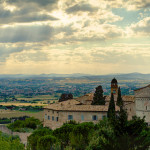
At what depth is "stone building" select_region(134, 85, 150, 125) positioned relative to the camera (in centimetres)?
4831

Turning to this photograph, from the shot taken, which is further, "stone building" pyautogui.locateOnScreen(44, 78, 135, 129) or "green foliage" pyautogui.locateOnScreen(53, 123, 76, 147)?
"stone building" pyautogui.locateOnScreen(44, 78, 135, 129)

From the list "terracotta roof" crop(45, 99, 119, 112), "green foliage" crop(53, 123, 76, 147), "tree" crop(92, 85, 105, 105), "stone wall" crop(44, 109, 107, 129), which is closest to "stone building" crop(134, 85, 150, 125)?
"terracotta roof" crop(45, 99, 119, 112)

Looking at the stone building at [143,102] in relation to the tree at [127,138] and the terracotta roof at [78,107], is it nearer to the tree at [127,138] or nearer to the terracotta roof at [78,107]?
the terracotta roof at [78,107]

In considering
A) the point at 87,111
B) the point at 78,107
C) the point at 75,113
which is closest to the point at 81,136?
the point at 87,111

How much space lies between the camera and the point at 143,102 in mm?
49094

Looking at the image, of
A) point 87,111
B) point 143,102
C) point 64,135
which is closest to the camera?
point 64,135

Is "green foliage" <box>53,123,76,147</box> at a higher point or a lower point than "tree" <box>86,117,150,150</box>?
lower

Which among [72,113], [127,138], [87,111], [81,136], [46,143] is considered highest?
[127,138]

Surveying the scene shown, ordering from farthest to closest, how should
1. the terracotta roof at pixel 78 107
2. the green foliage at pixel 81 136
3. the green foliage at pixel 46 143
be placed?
the terracotta roof at pixel 78 107 < the green foliage at pixel 81 136 < the green foliage at pixel 46 143

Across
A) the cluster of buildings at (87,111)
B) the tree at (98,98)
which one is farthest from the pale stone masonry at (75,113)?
the tree at (98,98)

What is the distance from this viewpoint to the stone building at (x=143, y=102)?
48312mm

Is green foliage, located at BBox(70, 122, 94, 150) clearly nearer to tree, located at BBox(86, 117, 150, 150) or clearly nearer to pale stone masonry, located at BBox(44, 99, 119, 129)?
pale stone masonry, located at BBox(44, 99, 119, 129)

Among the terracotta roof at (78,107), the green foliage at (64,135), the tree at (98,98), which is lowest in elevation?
the green foliage at (64,135)

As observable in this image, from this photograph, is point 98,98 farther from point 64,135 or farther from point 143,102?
point 64,135
